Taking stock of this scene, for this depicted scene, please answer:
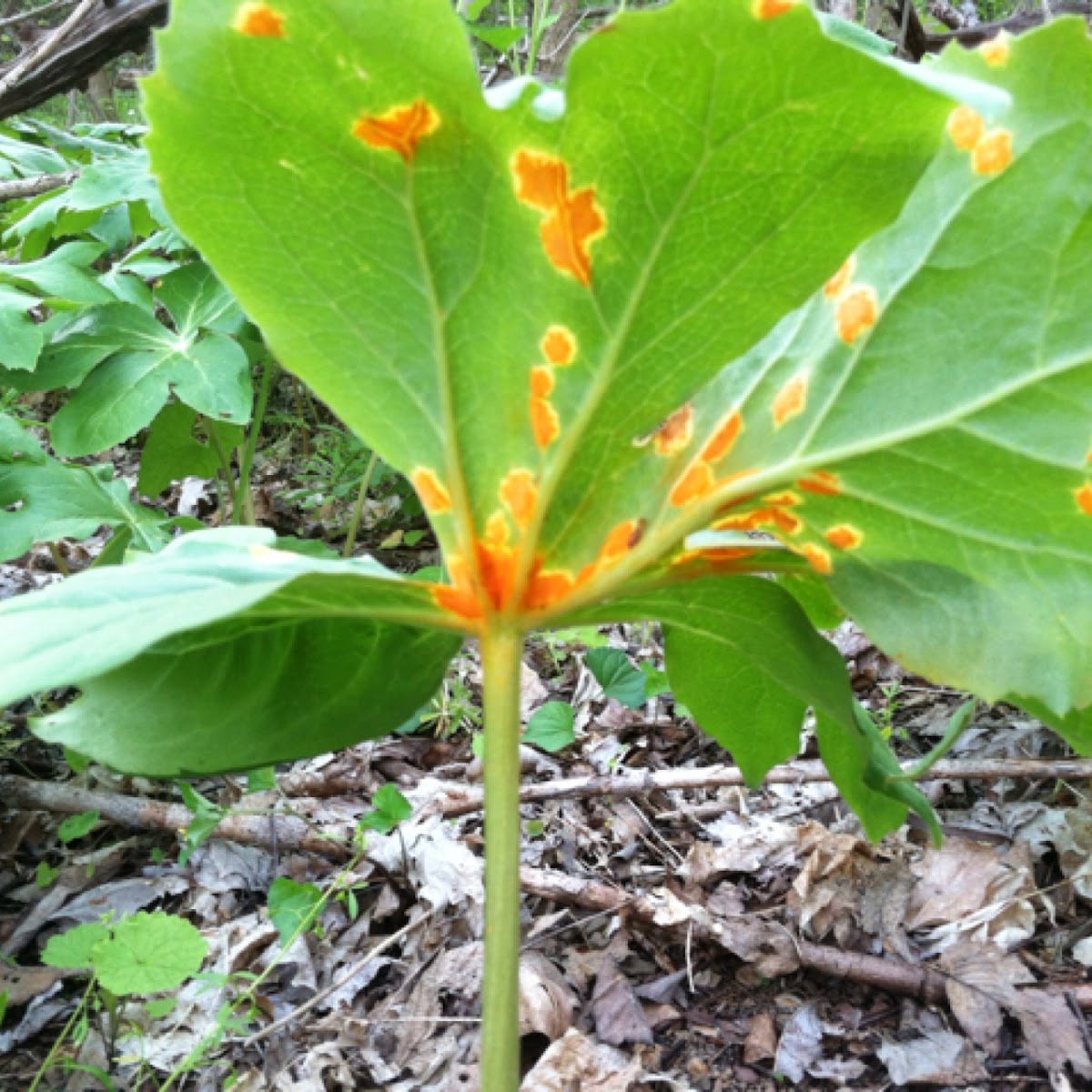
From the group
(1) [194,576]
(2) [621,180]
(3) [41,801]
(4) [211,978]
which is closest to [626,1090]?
(4) [211,978]

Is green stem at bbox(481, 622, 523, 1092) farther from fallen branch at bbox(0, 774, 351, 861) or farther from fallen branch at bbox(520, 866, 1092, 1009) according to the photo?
fallen branch at bbox(0, 774, 351, 861)

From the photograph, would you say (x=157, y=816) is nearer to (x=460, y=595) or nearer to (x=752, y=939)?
(x=752, y=939)

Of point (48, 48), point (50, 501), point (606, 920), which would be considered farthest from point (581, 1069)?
point (48, 48)

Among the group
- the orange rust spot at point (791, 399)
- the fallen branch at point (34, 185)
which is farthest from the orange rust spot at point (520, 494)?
the fallen branch at point (34, 185)

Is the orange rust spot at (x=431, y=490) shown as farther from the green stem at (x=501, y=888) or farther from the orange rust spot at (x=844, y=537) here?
the orange rust spot at (x=844, y=537)

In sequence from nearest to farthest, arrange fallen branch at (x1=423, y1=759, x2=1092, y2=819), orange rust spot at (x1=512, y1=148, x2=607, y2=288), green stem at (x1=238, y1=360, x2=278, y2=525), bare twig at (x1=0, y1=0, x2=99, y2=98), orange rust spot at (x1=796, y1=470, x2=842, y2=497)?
1. orange rust spot at (x1=512, y1=148, x2=607, y2=288)
2. orange rust spot at (x1=796, y1=470, x2=842, y2=497)
3. fallen branch at (x1=423, y1=759, x2=1092, y2=819)
4. green stem at (x1=238, y1=360, x2=278, y2=525)
5. bare twig at (x1=0, y1=0, x2=99, y2=98)

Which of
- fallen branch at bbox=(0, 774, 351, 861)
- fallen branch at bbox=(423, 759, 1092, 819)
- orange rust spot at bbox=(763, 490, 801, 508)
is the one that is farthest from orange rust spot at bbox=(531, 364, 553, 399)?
fallen branch at bbox=(0, 774, 351, 861)
